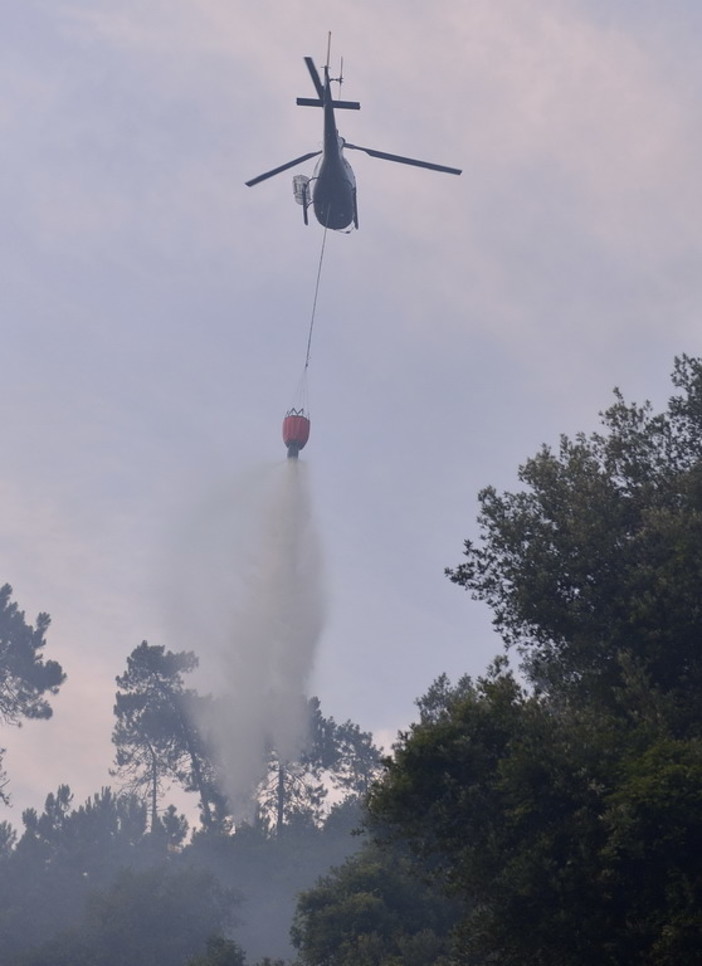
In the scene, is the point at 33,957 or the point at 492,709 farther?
the point at 33,957

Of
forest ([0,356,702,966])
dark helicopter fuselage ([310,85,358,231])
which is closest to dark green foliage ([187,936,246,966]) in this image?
forest ([0,356,702,966])

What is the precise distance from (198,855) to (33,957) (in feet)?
98.4

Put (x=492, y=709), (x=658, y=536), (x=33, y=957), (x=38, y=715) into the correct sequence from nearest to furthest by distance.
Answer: (x=492, y=709)
(x=658, y=536)
(x=33, y=957)
(x=38, y=715)

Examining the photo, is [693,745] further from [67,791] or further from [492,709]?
[67,791]

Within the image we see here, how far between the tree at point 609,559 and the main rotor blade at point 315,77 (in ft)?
133

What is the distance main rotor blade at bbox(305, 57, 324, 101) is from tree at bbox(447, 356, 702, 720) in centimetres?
4053

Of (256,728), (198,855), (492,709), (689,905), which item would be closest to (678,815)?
(689,905)

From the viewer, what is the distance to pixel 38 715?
4469 inches

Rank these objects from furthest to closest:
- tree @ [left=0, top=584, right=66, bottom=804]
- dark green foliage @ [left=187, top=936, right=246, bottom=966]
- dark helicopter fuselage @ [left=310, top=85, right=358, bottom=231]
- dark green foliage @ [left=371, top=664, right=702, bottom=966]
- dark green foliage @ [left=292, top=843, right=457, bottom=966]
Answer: tree @ [left=0, top=584, right=66, bottom=804], dark helicopter fuselage @ [left=310, top=85, right=358, bottom=231], dark green foliage @ [left=187, top=936, right=246, bottom=966], dark green foliage @ [left=292, top=843, right=457, bottom=966], dark green foliage @ [left=371, top=664, right=702, bottom=966]

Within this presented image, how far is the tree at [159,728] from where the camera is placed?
11850 cm

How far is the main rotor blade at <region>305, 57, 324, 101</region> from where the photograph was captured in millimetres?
70969

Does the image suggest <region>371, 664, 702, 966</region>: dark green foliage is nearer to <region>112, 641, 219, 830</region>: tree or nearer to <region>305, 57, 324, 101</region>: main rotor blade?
<region>305, 57, 324, 101</region>: main rotor blade

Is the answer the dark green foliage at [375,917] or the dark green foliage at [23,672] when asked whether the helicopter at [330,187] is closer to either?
the dark green foliage at [375,917]

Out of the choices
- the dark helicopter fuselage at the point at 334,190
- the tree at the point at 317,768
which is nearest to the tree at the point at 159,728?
the tree at the point at 317,768
